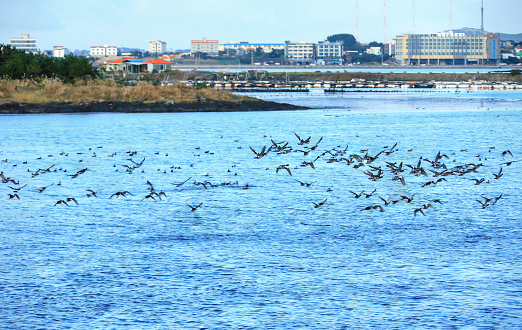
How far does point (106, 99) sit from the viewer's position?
243ft

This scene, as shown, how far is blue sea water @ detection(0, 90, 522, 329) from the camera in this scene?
41.5 feet

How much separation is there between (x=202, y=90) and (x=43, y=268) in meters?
67.9

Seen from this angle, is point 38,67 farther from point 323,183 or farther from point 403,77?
point 403,77

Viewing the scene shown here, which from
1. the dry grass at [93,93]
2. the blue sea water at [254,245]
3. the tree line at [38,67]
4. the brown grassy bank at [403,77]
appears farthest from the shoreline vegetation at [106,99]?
the brown grassy bank at [403,77]

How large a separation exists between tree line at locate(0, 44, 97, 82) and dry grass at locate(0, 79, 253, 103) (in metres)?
1.34

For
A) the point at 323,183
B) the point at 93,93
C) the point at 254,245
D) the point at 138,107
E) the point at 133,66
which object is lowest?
the point at 254,245

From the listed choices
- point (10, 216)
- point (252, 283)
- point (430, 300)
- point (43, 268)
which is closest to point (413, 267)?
point (430, 300)

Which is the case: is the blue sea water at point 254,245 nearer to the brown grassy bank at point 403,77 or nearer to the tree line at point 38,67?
the tree line at point 38,67

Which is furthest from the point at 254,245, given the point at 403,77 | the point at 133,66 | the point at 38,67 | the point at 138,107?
the point at 403,77

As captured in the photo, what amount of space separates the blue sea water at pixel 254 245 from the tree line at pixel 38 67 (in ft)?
141

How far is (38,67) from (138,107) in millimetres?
15416

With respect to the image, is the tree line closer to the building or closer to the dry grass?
the dry grass

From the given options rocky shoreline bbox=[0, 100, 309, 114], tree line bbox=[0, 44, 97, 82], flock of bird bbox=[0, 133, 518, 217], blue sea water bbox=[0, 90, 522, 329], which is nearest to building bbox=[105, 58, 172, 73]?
tree line bbox=[0, 44, 97, 82]

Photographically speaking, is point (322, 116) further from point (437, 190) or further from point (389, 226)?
point (389, 226)
